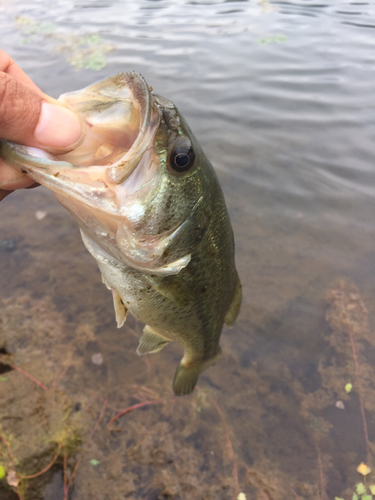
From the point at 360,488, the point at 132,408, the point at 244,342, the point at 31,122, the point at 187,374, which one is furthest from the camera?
the point at 244,342

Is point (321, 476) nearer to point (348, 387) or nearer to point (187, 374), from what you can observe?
point (348, 387)

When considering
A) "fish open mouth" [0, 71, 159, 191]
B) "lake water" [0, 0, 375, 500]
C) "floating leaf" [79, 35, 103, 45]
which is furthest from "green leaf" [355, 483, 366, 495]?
"floating leaf" [79, 35, 103, 45]

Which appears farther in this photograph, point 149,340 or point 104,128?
point 149,340

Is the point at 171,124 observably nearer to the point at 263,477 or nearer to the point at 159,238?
the point at 159,238

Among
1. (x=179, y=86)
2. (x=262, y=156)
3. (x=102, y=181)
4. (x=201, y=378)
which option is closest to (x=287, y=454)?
(x=201, y=378)

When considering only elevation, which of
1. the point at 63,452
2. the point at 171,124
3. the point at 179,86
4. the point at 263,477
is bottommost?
the point at 263,477

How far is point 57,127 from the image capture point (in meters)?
1.34

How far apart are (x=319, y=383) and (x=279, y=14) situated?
12222 mm

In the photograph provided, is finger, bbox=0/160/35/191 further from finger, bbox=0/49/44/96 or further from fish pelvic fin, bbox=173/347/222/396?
fish pelvic fin, bbox=173/347/222/396

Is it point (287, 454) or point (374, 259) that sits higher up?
point (374, 259)

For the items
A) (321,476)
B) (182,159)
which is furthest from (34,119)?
(321,476)

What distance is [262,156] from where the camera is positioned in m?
5.49

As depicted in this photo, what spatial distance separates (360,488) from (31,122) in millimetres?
3628

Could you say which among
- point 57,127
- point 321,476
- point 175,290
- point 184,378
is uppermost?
point 57,127
